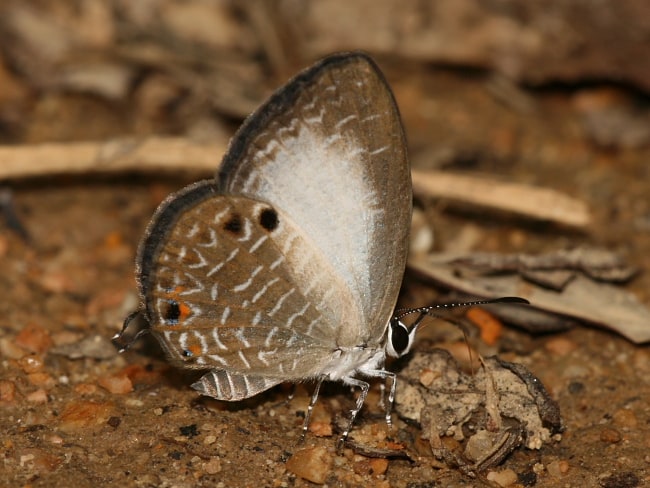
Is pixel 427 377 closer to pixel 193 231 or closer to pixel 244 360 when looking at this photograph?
pixel 244 360

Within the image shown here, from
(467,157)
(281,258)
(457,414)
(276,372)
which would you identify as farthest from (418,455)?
(467,157)

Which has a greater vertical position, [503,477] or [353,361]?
[353,361]

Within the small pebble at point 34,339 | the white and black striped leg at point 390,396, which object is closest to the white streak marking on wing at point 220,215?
the white and black striped leg at point 390,396

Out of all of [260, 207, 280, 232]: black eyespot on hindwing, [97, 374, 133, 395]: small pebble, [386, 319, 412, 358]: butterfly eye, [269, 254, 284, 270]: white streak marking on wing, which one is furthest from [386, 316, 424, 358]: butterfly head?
[97, 374, 133, 395]: small pebble

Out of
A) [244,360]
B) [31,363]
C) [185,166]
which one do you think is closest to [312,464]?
[244,360]

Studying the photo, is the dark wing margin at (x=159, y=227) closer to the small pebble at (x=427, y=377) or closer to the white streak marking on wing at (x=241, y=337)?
the white streak marking on wing at (x=241, y=337)

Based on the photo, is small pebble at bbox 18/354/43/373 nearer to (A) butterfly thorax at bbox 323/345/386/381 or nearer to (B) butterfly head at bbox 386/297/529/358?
(A) butterfly thorax at bbox 323/345/386/381
